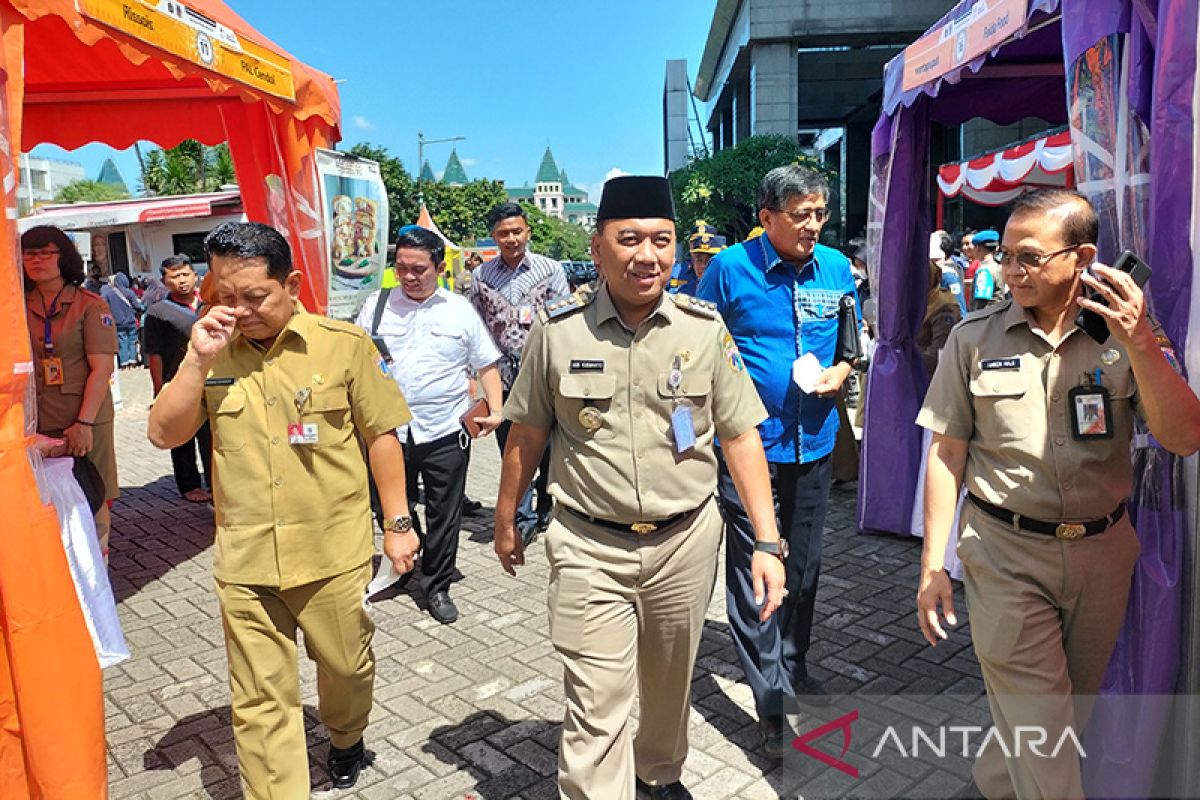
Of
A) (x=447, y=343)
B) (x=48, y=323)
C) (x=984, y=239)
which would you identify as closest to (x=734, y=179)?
(x=984, y=239)

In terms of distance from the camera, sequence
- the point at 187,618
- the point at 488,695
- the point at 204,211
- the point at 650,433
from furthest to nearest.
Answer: the point at 204,211 → the point at 187,618 → the point at 488,695 → the point at 650,433

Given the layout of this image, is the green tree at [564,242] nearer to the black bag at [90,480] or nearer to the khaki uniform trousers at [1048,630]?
the black bag at [90,480]

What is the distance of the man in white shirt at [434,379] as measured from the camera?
4.86 m

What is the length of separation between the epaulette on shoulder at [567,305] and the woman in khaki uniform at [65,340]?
3322mm

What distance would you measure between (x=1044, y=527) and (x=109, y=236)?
92.3ft

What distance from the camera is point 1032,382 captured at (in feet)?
8.14

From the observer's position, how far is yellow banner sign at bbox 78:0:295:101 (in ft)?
12.4

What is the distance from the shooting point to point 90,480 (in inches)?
196

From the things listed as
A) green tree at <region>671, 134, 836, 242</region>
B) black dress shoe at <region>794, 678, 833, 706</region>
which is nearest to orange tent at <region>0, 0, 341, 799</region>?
black dress shoe at <region>794, 678, 833, 706</region>

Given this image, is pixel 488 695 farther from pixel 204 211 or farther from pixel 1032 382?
pixel 204 211

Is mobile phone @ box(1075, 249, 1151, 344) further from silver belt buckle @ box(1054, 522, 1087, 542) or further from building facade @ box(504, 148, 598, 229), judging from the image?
building facade @ box(504, 148, 598, 229)

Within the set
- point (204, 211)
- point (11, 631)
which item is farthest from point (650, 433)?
point (204, 211)

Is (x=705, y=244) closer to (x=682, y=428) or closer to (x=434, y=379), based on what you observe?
(x=434, y=379)

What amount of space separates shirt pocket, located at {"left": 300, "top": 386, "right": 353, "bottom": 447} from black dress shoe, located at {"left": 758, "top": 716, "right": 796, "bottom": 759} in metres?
1.94
